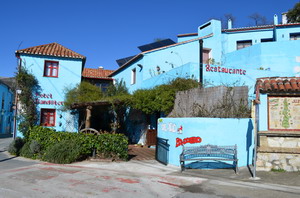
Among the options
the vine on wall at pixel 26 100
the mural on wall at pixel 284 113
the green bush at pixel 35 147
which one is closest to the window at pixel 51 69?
the vine on wall at pixel 26 100

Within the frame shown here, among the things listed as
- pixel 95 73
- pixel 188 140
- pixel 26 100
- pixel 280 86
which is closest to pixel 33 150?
pixel 26 100

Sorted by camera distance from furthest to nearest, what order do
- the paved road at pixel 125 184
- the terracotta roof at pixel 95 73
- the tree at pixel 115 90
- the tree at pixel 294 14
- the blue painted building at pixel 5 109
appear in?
1. the blue painted building at pixel 5 109
2. the tree at pixel 294 14
3. the terracotta roof at pixel 95 73
4. the tree at pixel 115 90
5. the paved road at pixel 125 184

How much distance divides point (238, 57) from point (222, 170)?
13431 millimetres

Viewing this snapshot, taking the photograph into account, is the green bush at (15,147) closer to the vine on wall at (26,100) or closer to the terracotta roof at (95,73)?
the vine on wall at (26,100)

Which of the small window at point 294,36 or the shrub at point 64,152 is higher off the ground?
the small window at point 294,36

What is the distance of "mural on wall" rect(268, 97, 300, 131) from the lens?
8969 mm

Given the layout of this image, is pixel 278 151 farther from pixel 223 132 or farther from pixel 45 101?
pixel 45 101

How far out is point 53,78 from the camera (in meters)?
17.9

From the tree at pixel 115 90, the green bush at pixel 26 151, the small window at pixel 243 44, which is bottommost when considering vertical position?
the green bush at pixel 26 151

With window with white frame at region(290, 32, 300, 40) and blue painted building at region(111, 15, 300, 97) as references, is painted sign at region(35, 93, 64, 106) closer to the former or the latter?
blue painted building at region(111, 15, 300, 97)

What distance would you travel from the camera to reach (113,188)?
6.78 meters

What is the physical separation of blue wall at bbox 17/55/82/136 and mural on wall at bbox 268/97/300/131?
13622 millimetres

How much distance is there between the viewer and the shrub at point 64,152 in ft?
34.8

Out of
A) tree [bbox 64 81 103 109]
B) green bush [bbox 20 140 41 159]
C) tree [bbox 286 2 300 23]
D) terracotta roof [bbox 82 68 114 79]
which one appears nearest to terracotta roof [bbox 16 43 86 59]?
tree [bbox 64 81 103 109]
